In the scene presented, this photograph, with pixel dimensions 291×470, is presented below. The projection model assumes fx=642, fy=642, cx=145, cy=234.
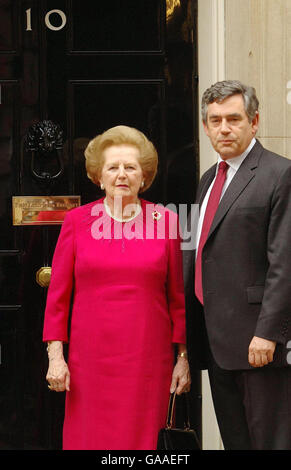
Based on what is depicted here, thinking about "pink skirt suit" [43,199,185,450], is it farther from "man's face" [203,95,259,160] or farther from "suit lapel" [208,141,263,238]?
"man's face" [203,95,259,160]

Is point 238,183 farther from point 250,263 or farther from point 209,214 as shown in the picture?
point 250,263

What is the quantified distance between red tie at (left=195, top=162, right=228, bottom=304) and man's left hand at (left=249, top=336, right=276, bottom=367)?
13.6 inches

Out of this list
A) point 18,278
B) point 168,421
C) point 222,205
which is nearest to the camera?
point 222,205

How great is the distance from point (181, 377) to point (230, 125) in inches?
44.4

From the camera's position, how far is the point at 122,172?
2.78m

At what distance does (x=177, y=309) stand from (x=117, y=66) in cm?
144

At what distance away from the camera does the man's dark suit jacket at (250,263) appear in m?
2.45

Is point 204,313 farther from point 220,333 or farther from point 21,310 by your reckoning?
point 21,310

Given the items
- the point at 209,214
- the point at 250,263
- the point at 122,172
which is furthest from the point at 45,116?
the point at 250,263

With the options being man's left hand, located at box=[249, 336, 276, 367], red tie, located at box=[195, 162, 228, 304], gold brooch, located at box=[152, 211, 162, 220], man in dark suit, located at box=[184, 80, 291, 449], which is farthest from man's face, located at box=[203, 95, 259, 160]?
man's left hand, located at box=[249, 336, 276, 367]

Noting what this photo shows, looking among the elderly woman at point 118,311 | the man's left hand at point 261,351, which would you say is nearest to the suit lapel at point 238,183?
the elderly woman at point 118,311

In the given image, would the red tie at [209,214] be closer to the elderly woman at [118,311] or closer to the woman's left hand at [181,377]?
the elderly woman at [118,311]

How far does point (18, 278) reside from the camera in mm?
3500
